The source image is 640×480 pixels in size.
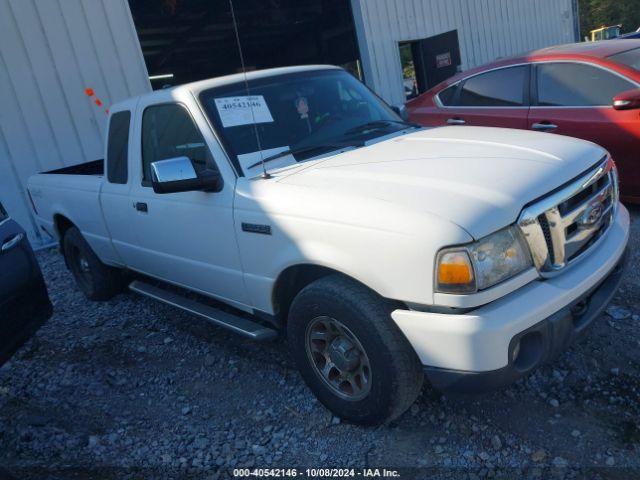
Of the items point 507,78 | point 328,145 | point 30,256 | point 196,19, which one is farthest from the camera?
point 196,19

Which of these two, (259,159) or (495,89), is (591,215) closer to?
(259,159)

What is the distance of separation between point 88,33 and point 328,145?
6.17 metres

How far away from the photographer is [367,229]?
228cm

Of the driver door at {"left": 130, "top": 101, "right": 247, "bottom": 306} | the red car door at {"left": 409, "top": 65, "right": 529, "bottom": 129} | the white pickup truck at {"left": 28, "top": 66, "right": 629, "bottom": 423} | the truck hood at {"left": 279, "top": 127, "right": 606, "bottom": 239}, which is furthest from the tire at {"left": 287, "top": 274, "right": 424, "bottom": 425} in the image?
the red car door at {"left": 409, "top": 65, "right": 529, "bottom": 129}

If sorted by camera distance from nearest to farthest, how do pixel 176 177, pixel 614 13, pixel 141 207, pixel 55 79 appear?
pixel 176 177
pixel 141 207
pixel 55 79
pixel 614 13

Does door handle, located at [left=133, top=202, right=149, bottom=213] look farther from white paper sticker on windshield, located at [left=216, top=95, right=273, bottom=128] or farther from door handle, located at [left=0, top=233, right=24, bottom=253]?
white paper sticker on windshield, located at [left=216, top=95, right=273, bottom=128]

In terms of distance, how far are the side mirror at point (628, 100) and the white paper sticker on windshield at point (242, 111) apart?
331 cm

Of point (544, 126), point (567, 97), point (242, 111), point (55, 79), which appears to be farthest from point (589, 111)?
point (55, 79)

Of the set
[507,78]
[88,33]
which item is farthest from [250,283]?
[88,33]

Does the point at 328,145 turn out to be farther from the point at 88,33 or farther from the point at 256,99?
the point at 88,33

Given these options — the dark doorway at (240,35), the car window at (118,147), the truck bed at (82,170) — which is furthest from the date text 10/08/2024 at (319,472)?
the dark doorway at (240,35)

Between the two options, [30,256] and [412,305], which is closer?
[412,305]

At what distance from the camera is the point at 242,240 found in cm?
292

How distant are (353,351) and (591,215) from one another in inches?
52.1
